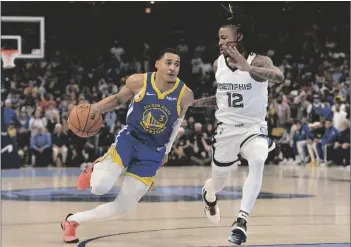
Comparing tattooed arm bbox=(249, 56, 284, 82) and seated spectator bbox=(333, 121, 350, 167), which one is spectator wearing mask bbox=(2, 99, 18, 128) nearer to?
seated spectator bbox=(333, 121, 350, 167)

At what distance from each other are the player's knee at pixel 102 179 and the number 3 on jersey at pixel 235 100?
1.23 m

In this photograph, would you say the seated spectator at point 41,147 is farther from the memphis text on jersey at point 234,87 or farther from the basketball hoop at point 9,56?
the memphis text on jersey at point 234,87

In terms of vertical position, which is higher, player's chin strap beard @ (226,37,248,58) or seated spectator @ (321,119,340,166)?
player's chin strap beard @ (226,37,248,58)

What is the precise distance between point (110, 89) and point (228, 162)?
17.9 m

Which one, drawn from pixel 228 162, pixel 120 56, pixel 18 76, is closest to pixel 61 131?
pixel 18 76

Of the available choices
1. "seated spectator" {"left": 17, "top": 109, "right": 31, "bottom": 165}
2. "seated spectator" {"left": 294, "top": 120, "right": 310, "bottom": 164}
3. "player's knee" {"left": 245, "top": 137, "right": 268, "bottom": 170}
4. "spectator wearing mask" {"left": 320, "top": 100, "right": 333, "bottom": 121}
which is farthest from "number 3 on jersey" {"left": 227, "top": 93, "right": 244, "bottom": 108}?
"seated spectator" {"left": 17, "top": 109, "right": 31, "bottom": 165}

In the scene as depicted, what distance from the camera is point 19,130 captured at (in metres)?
21.7

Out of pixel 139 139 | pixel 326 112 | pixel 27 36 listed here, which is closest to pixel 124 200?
pixel 139 139

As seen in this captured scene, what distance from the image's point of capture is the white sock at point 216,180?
316 inches

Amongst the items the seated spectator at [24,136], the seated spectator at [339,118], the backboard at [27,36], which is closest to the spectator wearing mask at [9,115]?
the seated spectator at [24,136]

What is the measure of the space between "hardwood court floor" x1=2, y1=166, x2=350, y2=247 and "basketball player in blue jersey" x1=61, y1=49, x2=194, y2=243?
0.38 metres

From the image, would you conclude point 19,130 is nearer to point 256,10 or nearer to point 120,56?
point 120,56

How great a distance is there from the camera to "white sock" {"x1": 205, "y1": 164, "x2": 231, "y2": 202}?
316 inches

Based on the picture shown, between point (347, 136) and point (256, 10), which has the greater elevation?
point (256, 10)
